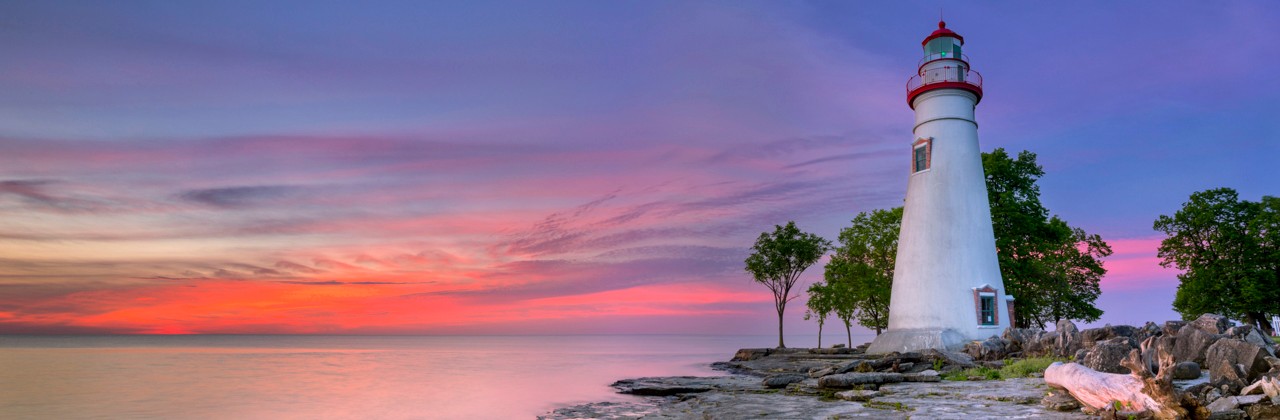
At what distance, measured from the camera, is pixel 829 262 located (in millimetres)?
48469

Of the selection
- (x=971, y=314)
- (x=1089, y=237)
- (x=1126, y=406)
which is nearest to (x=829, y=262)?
(x=1089, y=237)

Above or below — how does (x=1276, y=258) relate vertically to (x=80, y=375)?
above

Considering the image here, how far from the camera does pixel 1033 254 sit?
37750 millimetres

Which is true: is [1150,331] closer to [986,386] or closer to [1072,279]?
[986,386]

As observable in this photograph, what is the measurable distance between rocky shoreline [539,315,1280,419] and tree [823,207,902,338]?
55.4ft

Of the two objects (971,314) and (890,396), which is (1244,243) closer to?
(971,314)

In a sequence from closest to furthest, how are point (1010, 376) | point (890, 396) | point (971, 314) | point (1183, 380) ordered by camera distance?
point (1183, 380) < point (890, 396) < point (1010, 376) < point (971, 314)

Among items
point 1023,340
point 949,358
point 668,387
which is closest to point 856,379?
point 949,358

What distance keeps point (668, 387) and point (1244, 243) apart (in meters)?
39.3

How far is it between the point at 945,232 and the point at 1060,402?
63.1 ft

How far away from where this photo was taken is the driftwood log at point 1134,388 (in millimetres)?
10000

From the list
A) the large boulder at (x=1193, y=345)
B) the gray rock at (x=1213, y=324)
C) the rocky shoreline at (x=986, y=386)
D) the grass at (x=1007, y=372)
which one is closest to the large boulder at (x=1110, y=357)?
the rocky shoreline at (x=986, y=386)

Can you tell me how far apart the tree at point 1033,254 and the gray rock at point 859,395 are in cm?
2225

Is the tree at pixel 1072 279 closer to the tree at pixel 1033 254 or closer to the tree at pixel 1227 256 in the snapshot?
the tree at pixel 1033 254
